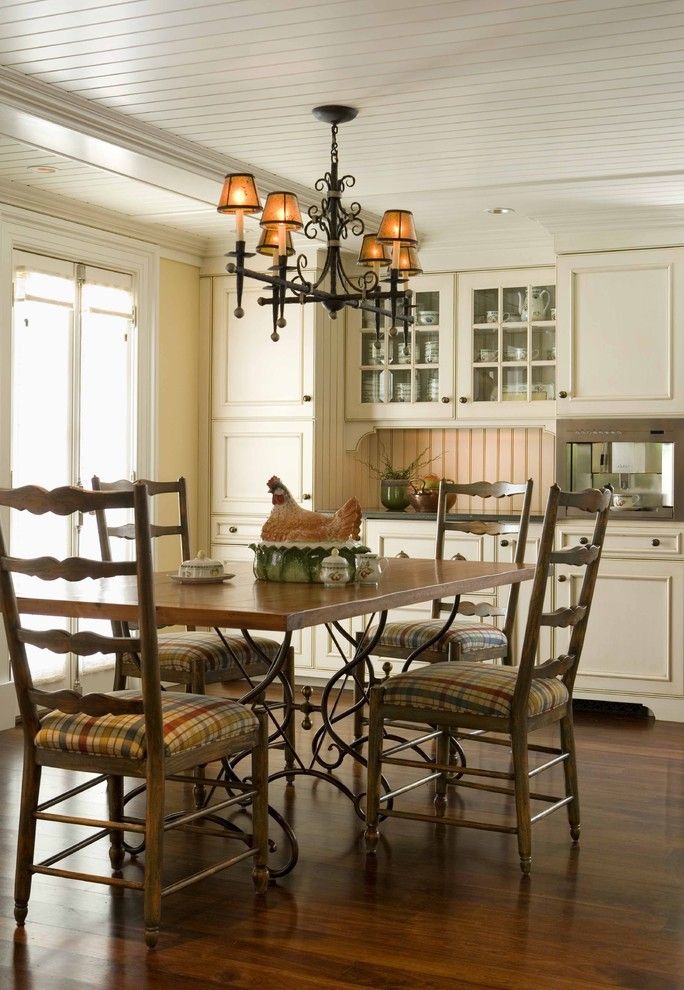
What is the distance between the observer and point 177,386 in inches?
248

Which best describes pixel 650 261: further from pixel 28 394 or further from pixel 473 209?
pixel 28 394

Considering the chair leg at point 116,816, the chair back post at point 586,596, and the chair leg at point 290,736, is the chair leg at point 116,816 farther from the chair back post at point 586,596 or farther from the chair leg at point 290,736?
the chair back post at point 586,596

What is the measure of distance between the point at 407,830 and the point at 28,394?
2663 mm

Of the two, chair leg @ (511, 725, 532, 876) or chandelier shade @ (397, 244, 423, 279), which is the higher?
chandelier shade @ (397, 244, 423, 279)

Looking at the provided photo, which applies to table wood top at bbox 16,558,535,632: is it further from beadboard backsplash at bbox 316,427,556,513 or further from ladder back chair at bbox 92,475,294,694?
beadboard backsplash at bbox 316,427,556,513

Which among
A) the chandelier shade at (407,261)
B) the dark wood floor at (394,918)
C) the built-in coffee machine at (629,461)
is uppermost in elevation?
the chandelier shade at (407,261)

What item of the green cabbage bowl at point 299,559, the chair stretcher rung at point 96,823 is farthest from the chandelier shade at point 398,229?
the chair stretcher rung at point 96,823

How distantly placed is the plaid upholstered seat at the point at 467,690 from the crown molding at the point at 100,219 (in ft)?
9.56

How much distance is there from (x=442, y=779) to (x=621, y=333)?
260cm

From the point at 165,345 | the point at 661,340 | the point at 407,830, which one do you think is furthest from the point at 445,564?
the point at 165,345

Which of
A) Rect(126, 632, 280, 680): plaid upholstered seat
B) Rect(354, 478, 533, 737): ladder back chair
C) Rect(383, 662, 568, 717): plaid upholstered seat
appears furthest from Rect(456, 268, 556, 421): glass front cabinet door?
Rect(383, 662, 568, 717): plaid upholstered seat

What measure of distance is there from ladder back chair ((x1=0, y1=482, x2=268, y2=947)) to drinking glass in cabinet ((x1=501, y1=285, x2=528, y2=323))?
3.69 meters

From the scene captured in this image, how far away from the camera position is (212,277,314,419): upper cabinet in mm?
Result: 6180

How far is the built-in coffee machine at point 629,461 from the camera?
18.2 ft
